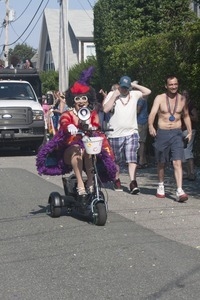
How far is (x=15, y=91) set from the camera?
2148 cm

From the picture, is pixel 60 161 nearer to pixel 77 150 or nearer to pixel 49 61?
pixel 77 150

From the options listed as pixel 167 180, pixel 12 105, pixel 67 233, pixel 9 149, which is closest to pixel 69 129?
pixel 67 233

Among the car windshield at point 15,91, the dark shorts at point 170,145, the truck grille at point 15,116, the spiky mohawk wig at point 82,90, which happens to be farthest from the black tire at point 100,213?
the car windshield at point 15,91

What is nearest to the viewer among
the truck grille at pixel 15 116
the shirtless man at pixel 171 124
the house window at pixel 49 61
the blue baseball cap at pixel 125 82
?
the shirtless man at pixel 171 124

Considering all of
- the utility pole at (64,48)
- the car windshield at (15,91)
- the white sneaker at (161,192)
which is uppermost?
the utility pole at (64,48)

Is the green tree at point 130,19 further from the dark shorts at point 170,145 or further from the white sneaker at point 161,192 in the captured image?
the dark shorts at point 170,145

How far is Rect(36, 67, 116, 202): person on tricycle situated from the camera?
32.6 ft

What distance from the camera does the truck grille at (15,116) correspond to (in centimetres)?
2012

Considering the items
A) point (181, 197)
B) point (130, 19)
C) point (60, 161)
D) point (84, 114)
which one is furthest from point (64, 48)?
point (84, 114)

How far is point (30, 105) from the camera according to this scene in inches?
812

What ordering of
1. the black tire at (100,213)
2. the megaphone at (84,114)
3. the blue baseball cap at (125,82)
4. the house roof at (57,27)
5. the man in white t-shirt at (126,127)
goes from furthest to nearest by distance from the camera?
the house roof at (57,27) → the man in white t-shirt at (126,127) → the blue baseball cap at (125,82) → the megaphone at (84,114) → the black tire at (100,213)

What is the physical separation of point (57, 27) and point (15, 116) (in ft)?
123

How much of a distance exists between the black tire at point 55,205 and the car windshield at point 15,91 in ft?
36.5

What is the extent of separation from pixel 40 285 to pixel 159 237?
7.81 feet
